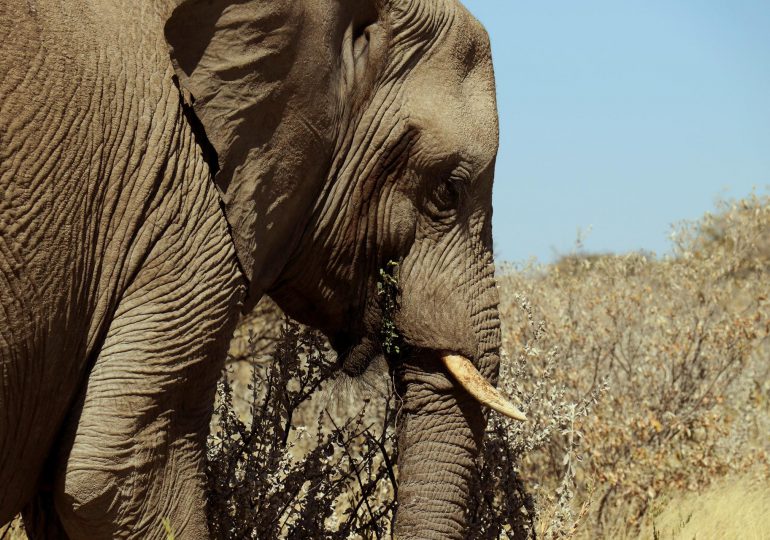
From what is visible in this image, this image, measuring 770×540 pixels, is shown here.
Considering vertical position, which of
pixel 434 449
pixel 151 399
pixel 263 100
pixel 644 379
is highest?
pixel 644 379

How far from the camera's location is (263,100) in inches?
146

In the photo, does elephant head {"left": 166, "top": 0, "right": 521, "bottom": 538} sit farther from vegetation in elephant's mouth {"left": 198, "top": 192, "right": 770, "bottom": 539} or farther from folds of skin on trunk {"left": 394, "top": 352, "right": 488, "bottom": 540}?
vegetation in elephant's mouth {"left": 198, "top": 192, "right": 770, "bottom": 539}

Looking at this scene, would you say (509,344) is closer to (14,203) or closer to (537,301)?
(537,301)

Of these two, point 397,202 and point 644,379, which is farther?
point 644,379

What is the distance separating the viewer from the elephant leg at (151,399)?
336 cm

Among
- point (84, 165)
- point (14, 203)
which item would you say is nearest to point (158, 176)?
point (84, 165)

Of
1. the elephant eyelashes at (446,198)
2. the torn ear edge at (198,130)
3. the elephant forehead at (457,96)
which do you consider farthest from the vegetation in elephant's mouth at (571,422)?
the torn ear edge at (198,130)

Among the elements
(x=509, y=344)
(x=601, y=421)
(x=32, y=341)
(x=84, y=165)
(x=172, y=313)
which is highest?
(x=509, y=344)

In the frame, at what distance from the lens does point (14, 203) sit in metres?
3.08

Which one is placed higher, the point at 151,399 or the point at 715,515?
the point at 715,515

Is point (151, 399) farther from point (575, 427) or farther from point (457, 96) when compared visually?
point (575, 427)

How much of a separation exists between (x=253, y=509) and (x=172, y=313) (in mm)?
1488

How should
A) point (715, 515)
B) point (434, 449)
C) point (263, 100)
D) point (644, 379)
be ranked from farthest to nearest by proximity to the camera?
point (644, 379)
point (715, 515)
point (434, 449)
point (263, 100)

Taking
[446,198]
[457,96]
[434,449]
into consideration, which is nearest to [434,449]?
[434,449]
